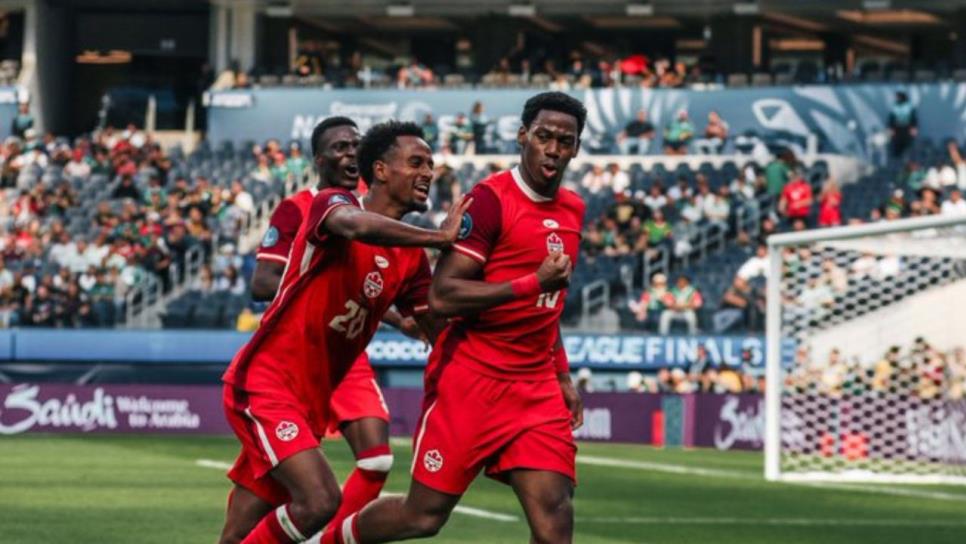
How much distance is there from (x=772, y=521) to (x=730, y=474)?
5.65 metres

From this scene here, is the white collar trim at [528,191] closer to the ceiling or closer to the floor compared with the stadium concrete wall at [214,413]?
closer to the ceiling

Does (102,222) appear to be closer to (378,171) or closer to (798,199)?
(798,199)

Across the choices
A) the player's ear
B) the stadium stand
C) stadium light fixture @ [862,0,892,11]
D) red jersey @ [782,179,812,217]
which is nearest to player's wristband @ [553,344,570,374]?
the player's ear

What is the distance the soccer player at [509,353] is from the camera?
29.6ft

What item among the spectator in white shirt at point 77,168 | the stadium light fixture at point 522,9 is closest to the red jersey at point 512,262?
the spectator in white shirt at point 77,168

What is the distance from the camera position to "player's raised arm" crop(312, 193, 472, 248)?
8758mm

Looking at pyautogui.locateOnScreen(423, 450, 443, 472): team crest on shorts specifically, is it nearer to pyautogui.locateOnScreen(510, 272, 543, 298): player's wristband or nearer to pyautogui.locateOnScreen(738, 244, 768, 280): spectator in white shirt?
pyautogui.locateOnScreen(510, 272, 543, 298): player's wristband

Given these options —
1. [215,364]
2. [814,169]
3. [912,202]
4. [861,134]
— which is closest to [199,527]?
[215,364]

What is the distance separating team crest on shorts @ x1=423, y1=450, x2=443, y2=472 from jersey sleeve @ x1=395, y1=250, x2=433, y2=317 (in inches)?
31.5

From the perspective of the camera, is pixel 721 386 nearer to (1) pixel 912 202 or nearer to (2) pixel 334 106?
(1) pixel 912 202

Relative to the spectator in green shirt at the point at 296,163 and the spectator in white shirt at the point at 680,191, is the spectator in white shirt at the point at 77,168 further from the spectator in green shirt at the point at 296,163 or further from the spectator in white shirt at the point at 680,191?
the spectator in white shirt at the point at 680,191

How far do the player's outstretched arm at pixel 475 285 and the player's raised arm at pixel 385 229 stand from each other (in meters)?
0.15

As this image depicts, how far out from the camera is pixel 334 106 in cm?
4216

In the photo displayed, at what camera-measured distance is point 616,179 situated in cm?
3659
